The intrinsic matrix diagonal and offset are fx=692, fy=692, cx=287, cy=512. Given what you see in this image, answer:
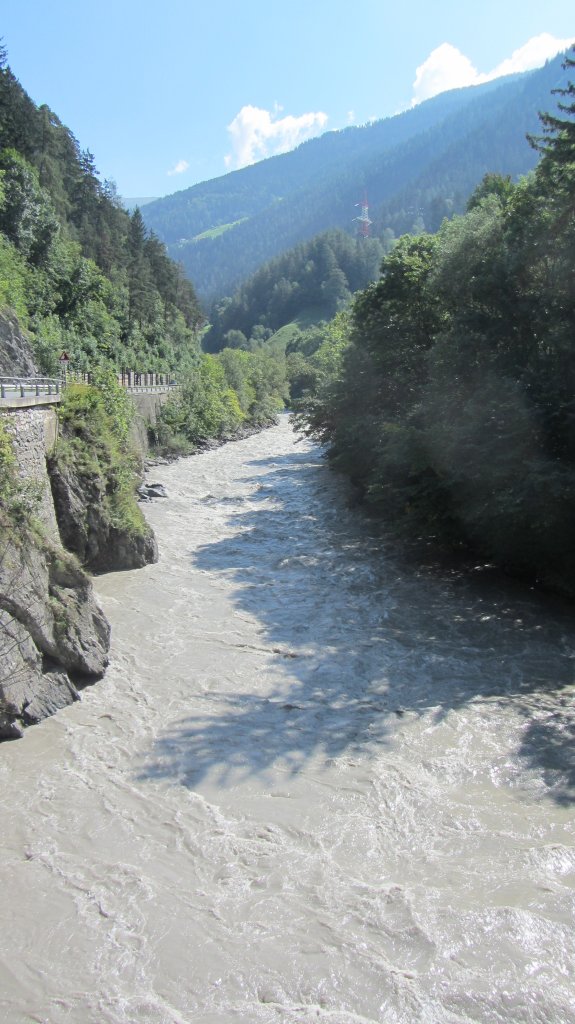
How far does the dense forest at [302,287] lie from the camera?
163 meters

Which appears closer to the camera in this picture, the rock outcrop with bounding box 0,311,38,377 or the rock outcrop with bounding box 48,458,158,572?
the rock outcrop with bounding box 48,458,158,572

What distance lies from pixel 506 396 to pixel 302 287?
537 ft

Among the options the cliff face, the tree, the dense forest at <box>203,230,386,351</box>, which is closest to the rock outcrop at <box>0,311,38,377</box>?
the cliff face

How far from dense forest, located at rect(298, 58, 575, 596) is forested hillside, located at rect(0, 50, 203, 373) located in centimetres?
2276

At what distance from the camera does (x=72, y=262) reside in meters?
55.2

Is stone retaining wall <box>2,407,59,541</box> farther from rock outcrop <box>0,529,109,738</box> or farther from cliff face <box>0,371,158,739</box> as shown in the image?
rock outcrop <box>0,529,109,738</box>

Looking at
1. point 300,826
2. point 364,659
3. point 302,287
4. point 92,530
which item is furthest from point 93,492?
point 302,287

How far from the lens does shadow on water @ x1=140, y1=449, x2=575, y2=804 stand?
9.34m

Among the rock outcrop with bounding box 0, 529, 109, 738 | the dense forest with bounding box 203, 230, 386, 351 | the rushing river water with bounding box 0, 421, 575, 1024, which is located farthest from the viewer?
the dense forest with bounding box 203, 230, 386, 351

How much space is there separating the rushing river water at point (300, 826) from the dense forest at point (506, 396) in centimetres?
234

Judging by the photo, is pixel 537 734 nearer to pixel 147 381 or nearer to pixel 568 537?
pixel 568 537

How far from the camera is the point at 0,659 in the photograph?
903 cm

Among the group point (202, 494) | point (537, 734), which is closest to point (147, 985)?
point (537, 734)

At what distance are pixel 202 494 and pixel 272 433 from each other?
32.8m
